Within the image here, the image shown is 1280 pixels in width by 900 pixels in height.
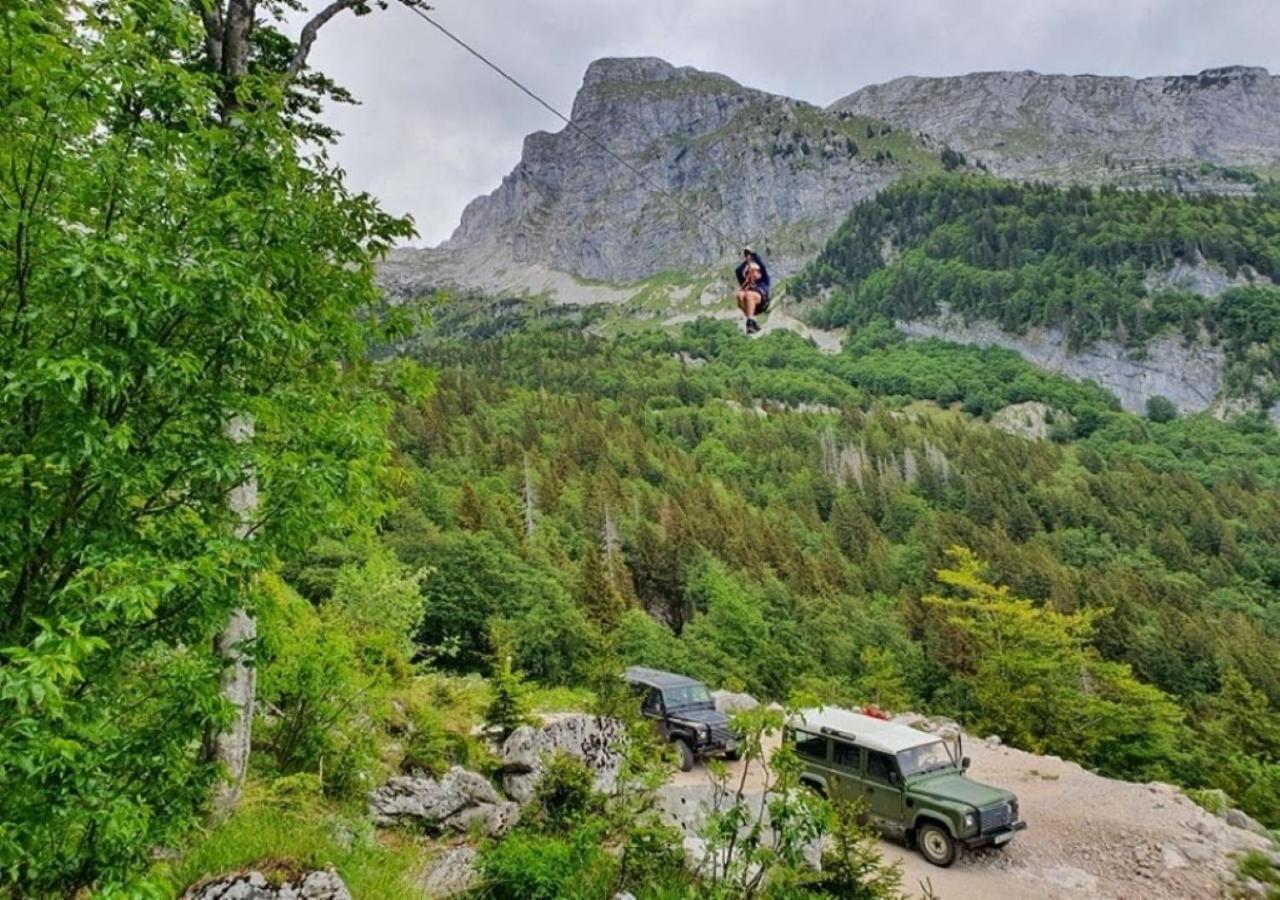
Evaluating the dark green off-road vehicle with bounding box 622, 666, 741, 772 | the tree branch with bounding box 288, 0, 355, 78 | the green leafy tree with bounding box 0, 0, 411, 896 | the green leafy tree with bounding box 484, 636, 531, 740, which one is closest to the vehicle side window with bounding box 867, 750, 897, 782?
the dark green off-road vehicle with bounding box 622, 666, 741, 772

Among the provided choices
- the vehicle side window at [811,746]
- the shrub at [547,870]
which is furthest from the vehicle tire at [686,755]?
the shrub at [547,870]

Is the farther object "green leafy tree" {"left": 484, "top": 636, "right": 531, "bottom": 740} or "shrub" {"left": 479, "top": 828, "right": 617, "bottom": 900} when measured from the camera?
"green leafy tree" {"left": 484, "top": 636, "right": 531, "bottom": 740}

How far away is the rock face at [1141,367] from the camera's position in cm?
16312

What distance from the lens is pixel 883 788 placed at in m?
12.0

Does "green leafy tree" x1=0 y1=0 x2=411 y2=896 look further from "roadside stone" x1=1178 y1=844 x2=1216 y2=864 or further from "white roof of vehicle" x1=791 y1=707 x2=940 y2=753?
"roadside stone" x1=1178 y1=844 x2=1216 y2=864

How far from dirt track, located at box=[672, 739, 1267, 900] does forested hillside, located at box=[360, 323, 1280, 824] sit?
8.86 meters

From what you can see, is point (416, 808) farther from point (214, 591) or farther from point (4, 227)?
point (4, 227)

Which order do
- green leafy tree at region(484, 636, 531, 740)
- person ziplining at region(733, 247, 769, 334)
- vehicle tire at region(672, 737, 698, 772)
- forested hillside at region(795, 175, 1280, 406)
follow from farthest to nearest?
forested hillside at region(795, 175, 1280, 406) < vehicle tire at region(672, 737, 698, 772) < person ziplining at region(733, 247, 769, 334) < green leafy tree at region(484, 636, 531, 740)

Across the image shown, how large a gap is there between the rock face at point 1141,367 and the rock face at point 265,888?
197 meters

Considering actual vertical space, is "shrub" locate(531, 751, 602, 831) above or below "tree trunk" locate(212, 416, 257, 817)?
below

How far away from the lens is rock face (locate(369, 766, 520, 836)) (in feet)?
30.3

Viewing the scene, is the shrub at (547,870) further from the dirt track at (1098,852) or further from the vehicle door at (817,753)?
the vehicle door at (817,753)

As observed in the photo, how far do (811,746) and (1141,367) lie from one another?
196653 mm

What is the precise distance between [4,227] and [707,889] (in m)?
8.08
